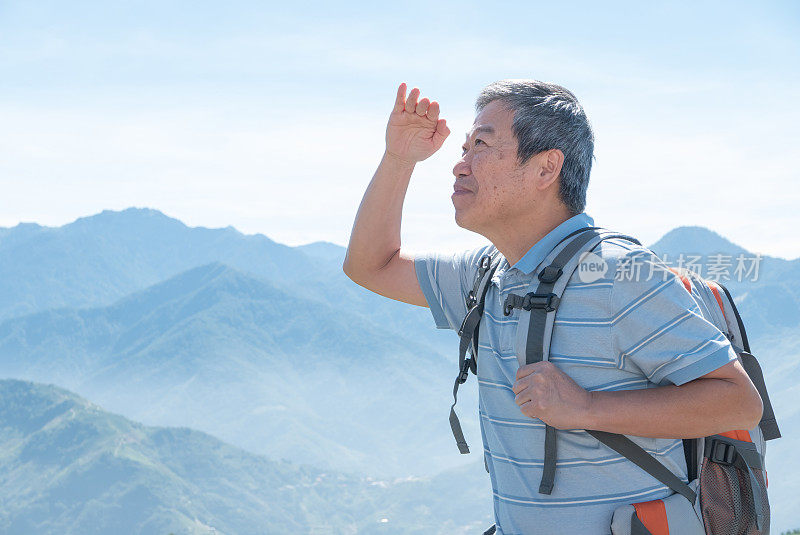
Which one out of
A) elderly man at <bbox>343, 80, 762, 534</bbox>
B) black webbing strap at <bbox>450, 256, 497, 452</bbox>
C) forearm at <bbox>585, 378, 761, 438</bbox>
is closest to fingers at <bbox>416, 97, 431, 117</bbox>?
elderly man at <bbox>343, 80, 762, 534</bbox>

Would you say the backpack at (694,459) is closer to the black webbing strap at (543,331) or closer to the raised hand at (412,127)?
the black webbing strap at (543,331)

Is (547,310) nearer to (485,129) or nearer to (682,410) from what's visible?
(682,410)

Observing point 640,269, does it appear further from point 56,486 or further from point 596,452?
point 56,486

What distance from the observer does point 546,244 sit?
7.39 ft

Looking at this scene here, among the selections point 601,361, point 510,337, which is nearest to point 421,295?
point 510,337

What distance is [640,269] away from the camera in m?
2.01

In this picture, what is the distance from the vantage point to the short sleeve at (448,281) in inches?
107

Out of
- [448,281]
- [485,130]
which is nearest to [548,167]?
[485,130]

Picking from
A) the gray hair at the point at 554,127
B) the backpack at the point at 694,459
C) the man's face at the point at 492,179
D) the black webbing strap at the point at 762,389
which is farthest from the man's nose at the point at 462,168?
the black webbing strap at the point at 762,389

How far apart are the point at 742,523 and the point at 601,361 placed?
577mm

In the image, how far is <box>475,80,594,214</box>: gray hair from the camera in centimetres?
233

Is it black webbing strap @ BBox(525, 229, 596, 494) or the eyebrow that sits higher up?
the eyebrow

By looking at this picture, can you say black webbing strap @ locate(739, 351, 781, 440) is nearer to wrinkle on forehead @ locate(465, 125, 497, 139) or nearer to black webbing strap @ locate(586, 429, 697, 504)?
black webbing strap @ locate(586, 429, 697, 504)

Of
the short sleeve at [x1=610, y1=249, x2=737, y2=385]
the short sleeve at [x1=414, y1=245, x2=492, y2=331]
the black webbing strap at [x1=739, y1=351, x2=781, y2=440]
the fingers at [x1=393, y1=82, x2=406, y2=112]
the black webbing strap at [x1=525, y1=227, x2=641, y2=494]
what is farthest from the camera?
the fingers at [x1=393, y1=82, x2=406, y2=112]
